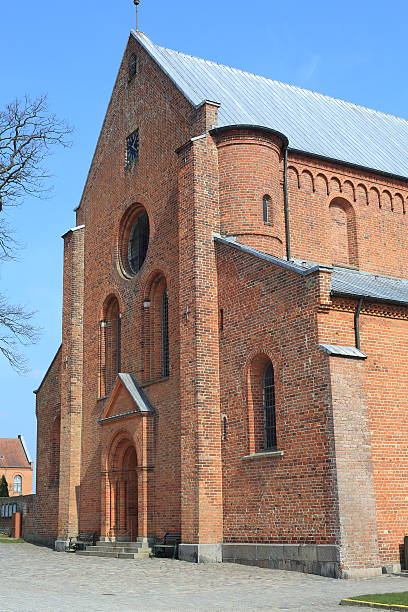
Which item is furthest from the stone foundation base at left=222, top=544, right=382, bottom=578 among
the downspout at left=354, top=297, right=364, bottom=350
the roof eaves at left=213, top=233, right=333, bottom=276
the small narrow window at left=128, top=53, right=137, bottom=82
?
the small narrow window at left=128, top=53, right=137, bottom=82

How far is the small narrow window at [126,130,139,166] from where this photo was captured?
24.4 metres

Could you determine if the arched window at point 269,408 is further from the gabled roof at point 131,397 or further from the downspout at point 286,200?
the downspout at point 286,200

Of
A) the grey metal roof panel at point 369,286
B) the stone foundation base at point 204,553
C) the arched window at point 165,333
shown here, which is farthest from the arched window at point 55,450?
the grey metal roof panel at point 369,286

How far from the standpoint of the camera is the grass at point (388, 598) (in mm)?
10414

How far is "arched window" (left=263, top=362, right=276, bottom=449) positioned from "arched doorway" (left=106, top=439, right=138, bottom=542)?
577 cm

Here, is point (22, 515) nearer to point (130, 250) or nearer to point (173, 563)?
point (130, 250)

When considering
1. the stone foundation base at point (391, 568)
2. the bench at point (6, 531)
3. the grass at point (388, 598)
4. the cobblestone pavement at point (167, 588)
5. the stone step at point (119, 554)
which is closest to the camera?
the grass at point (388, 598)

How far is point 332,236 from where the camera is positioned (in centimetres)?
2311

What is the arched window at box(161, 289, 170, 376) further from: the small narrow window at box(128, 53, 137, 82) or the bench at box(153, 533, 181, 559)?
the small narrow window at box(128, 53, 137, 82)

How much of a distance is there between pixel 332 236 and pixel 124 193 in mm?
7039

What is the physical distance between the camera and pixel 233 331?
61.4ft

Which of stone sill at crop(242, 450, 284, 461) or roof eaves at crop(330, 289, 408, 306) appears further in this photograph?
stone sill at crop(242, 450, 284, 461)

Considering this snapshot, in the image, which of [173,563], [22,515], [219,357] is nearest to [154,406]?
[219,357]

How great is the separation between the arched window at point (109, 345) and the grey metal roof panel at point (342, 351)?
10.0m
